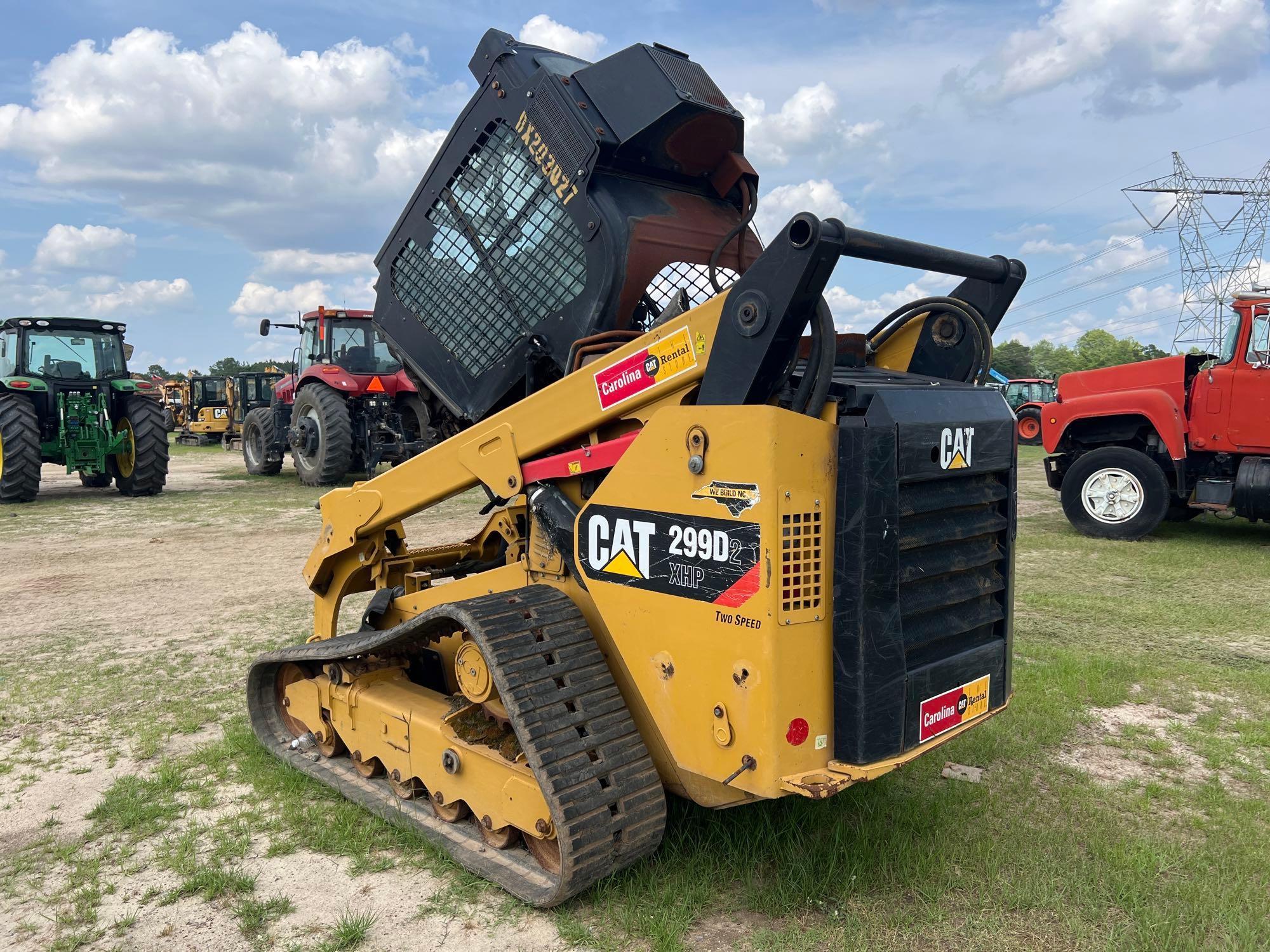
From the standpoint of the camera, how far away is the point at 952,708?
10.2ft

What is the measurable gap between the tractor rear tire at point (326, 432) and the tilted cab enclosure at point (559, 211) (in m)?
11.0

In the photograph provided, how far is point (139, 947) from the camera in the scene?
294 cm

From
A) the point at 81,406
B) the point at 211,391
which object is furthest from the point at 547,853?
the point at 211,391

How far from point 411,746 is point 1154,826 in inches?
117

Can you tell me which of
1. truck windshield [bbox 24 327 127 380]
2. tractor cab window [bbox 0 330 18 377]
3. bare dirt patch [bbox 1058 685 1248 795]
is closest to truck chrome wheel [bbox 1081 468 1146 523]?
bare dirt patch [bbox 1058 685 1248 795]

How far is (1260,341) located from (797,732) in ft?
31.2

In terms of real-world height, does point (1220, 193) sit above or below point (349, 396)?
above

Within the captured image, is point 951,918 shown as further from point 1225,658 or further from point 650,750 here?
point 1225,658

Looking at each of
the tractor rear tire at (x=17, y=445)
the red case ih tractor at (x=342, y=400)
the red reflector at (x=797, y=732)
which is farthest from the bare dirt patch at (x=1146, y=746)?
the tractor rear tire at (x=17, y=445)

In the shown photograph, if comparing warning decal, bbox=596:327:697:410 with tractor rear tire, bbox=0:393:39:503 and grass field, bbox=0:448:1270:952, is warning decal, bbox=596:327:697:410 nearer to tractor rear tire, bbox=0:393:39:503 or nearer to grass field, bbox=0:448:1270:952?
grass field, bbox=0:448:1270:952

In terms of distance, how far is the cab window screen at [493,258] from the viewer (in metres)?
3.91

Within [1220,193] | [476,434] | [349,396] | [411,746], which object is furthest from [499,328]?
[1220,193]

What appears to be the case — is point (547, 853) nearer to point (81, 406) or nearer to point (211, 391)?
point (81, 406)

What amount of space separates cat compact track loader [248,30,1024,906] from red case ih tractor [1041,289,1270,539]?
25.2 feet
